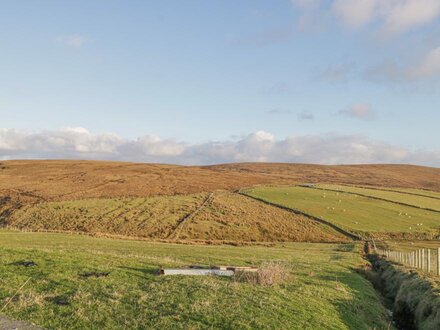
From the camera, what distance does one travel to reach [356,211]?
10144cm

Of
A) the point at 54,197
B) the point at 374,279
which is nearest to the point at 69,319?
the point at 374,279

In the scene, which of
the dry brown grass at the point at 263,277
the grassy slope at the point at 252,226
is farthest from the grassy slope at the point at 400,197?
the dry brown grass at the point at 263,277

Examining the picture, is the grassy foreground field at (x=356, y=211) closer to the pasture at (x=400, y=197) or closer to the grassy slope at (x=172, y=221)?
the pasture at (x=400, y=197)

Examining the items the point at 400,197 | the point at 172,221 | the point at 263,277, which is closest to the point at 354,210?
the point at 400,197

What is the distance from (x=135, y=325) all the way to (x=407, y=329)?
553 inches

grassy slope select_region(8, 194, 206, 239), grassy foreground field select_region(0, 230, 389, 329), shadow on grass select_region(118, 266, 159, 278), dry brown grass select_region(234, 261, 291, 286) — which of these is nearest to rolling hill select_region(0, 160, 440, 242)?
grassy slope select_region(8, 194, 206, 239)

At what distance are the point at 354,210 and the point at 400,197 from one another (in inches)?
1070

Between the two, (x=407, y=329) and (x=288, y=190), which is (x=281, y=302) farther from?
(x=288, y=190)

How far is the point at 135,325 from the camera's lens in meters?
13.4

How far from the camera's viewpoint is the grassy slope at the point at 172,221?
83062 mm

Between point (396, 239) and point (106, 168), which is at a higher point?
point (106, 168)

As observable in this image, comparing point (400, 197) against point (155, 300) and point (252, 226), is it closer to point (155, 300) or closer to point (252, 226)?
point (252, 226)

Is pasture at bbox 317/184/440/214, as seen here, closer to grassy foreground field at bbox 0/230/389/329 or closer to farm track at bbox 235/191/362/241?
farm track at bbox 235/191/362/241

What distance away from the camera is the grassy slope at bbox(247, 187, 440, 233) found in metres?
90.1
